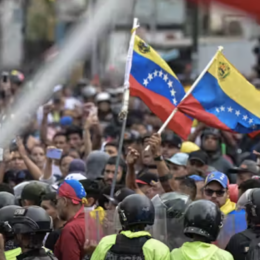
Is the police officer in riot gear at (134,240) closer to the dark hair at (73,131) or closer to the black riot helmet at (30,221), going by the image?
the black riot helmet at (30,221)

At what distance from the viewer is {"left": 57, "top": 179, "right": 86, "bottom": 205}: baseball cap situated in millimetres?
8750

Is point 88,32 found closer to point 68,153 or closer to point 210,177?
point 210,177

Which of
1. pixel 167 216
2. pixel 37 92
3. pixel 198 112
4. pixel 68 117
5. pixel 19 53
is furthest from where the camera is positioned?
pixel 19 53

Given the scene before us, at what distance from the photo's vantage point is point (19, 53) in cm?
2069

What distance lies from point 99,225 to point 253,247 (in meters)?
1.59

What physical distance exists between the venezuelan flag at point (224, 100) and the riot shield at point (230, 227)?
8.14ft

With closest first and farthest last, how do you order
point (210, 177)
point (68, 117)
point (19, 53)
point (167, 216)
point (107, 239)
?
1. point (107, 239)
2. point (167, 216)
3. point (210, 177)
4. point (68, 117)
5. point (19, 53)

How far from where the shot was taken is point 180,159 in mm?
11805

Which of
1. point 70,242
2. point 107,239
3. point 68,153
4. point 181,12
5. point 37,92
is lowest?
point 181,12

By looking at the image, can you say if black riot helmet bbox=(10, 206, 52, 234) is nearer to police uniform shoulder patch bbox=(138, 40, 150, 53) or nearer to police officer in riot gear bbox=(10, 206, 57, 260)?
police officer in riot gear bbox=(10, 206, 57, 260)

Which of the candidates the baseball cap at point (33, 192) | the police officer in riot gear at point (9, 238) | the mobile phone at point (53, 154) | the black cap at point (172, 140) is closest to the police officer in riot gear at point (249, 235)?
the police officer in riot gear at point (9, 238)

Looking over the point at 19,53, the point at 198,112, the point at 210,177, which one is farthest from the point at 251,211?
the point at 19,53

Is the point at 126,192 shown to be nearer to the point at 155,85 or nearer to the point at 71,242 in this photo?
the point at 71,242

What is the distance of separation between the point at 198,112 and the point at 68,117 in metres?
6.66
